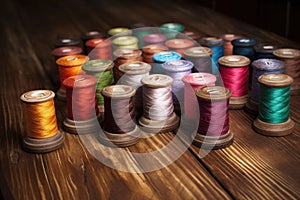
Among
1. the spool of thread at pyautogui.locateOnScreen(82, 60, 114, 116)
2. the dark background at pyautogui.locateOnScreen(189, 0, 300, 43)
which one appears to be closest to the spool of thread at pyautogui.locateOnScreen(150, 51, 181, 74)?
the spool of thread at pyautogui.locateOnScreen(82, 60, 114, 116)

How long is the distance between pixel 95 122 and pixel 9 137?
0.29 meters

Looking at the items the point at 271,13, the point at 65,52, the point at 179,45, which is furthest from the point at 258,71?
the point at 271,13

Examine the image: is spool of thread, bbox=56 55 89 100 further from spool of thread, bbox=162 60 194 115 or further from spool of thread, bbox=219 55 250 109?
spool of thread, bbox=219 55 250 109

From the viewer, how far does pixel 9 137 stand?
5.27ft

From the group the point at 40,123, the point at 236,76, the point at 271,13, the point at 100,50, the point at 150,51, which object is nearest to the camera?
the point at 40,123

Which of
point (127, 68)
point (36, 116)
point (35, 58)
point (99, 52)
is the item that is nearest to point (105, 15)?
point (35, 58)

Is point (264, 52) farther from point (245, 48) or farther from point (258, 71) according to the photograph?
point (258, 71)

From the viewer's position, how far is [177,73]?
5.53 ft

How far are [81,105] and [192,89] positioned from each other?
1.21 feet

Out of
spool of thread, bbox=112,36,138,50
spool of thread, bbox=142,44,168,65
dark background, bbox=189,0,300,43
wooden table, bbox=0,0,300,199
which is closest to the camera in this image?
wooden table, bbox=0,0,300,199

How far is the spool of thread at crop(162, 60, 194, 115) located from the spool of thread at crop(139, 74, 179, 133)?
0.32 feet

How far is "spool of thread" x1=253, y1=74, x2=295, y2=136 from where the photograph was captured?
1.49 metres

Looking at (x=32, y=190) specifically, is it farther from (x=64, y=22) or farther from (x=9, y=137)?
(x=64, y=22)

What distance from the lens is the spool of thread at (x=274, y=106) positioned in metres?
1.49
